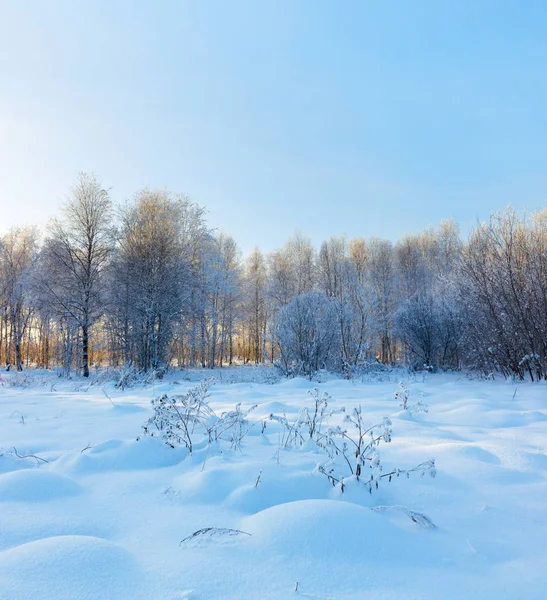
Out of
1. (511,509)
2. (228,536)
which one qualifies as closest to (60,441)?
(228,536)

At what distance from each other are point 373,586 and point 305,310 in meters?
10.7

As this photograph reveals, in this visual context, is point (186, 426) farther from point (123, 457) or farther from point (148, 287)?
point (148, 287)

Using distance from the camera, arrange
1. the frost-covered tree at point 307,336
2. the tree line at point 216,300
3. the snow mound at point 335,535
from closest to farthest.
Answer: the snow mound at point 335,535 < the tree line at point 216,300 < the frost-covered tree at point 307,336

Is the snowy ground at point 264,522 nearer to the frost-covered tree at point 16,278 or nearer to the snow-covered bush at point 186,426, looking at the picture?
the snow-covered bush at point 186,426

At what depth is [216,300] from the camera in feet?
83.6

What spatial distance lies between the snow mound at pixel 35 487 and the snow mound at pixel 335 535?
1.09 m

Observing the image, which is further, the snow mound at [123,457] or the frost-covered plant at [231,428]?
the frost-covered plant at [231,428]

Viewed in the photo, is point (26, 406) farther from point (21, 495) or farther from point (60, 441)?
point (21, 495)

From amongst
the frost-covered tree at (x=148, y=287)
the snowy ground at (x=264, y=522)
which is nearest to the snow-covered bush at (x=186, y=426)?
the snowy ground at (x=264, y=522)

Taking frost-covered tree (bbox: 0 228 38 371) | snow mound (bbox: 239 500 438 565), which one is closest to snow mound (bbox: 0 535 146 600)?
snow mound (bbox: 239 500 438 565)

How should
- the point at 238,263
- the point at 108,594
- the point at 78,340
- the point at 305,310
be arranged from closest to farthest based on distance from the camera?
the point at 108,594
the point at 305,310
the point at 78,340
the point at 238,263

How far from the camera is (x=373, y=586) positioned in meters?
1.24

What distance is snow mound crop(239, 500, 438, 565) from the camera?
142 centimetres

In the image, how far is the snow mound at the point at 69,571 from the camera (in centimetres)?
112
